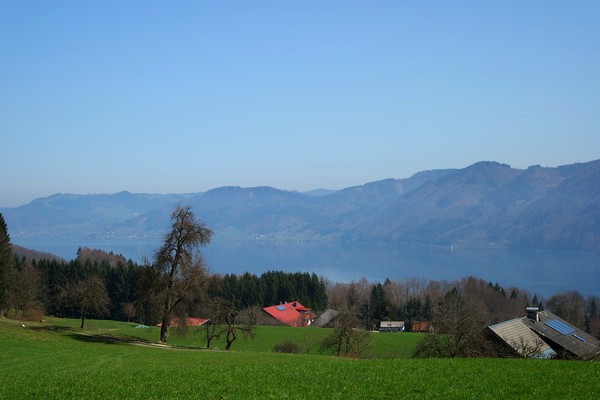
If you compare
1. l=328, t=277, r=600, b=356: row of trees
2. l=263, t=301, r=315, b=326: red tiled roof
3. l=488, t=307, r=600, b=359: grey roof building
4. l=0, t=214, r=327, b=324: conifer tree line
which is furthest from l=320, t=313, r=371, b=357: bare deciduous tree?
l=263, t=301, r=315, b=326: red tiled roof

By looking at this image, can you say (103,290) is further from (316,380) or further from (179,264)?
(316,380)

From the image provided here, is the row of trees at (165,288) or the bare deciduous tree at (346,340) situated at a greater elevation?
the row of trees at (165,288)

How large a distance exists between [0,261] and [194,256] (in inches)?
854

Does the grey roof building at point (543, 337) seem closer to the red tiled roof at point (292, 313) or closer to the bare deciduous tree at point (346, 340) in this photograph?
the bare deciduous tree at point (346, 340)

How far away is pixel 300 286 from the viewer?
348ft

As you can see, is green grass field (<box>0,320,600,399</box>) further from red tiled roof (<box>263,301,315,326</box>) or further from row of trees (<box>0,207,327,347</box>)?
red tiled roof (<box>263,301,315,326</box>)

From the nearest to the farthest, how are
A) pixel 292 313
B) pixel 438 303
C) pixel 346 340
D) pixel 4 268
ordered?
pixel 346 340
pixel 4 268
pixel 438 303
pixel 292 313

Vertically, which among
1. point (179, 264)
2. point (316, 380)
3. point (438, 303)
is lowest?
point (438, 303)

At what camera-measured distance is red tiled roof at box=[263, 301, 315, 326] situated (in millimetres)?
90000

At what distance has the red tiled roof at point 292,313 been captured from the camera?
295ft

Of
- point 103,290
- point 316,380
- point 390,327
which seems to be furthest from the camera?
point 390,327

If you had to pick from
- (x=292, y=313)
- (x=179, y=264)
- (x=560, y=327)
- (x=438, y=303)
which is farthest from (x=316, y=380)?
(x=292, y=313)

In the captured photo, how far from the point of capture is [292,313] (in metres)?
94.0

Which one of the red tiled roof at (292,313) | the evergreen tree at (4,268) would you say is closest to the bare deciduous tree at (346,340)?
the evergreen tree at (4,268)
